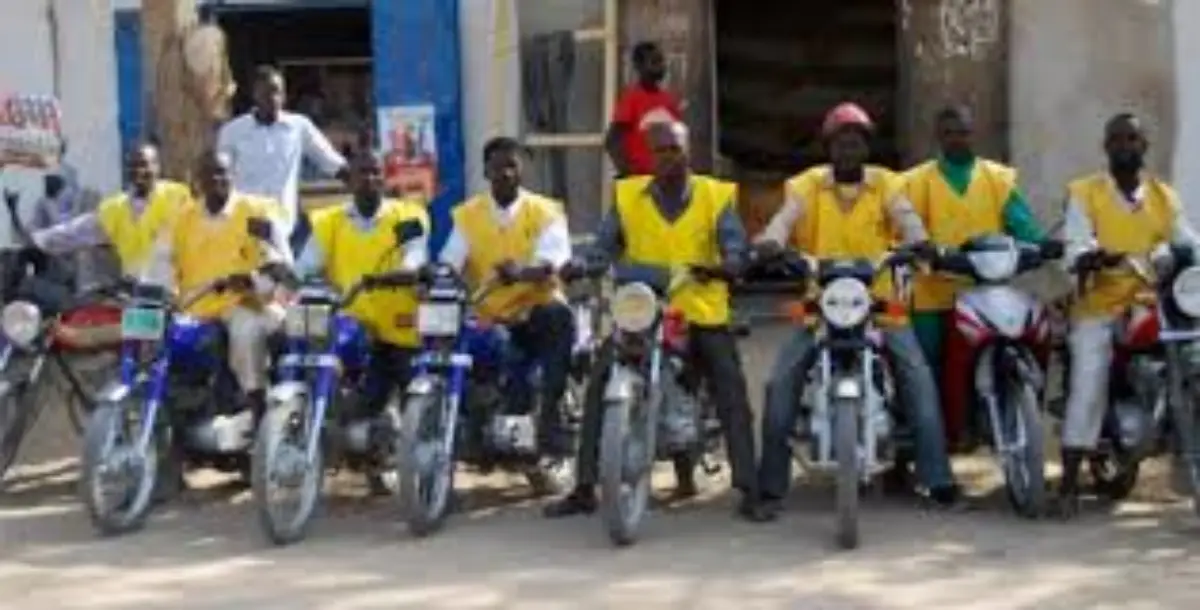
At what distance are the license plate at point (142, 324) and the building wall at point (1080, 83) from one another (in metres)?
5.84

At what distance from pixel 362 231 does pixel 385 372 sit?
560mm

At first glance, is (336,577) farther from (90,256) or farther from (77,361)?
(90,256)

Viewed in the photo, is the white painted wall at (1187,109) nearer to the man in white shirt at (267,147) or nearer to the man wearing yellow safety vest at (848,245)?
the man wearing yellow safety vest at (848,245)

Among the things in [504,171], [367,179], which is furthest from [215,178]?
[504,171]

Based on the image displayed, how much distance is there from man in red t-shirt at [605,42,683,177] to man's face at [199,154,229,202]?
2.77 metres

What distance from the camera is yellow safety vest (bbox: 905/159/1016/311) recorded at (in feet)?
24.6

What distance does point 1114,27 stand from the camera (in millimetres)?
11211

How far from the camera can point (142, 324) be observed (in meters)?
7.38

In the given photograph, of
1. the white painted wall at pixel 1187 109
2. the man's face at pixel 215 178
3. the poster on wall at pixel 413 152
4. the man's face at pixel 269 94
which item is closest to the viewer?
the man's face at pixel 215 178

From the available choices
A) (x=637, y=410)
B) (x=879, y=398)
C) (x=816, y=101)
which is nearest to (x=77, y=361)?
(x=637, y=410)

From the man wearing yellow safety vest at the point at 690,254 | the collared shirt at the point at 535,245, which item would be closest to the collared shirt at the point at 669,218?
the man wearing yellow safety vest at the point at 690,254

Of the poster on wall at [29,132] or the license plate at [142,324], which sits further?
the poster on wall at [29,132]

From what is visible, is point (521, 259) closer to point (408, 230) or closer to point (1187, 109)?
point (408, 230)

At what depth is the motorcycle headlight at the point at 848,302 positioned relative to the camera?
22.6 ft
